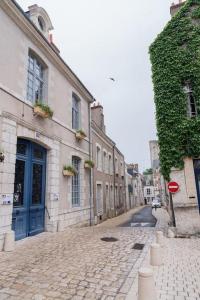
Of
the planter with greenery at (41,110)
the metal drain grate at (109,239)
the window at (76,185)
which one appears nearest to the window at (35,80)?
the planter with greenery at (41,110)

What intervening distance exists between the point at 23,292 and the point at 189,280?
2863 millimetres

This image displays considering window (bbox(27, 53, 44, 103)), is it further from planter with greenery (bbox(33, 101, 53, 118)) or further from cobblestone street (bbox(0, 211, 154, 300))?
cobblestone street (bbox(0, 211, 154, 300))

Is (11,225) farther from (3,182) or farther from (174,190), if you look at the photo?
(174,190)

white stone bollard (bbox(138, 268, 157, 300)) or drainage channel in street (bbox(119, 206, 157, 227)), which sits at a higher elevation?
white stone bollard (bbox(138, 268, 157, 300))

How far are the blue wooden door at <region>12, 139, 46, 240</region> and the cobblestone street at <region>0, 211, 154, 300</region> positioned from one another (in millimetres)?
635

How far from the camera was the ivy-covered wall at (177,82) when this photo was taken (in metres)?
8.44

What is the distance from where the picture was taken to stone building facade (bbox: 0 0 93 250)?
20.5 ft

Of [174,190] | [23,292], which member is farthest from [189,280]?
[174,190]

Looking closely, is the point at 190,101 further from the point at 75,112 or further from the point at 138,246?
the point at 138,246

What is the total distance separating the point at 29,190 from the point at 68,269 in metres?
3.55

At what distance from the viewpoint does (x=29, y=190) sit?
720cm

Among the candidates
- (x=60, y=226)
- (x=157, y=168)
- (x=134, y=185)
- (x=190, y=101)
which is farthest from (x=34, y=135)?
(x=134, y=185)

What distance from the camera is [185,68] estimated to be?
357 inches

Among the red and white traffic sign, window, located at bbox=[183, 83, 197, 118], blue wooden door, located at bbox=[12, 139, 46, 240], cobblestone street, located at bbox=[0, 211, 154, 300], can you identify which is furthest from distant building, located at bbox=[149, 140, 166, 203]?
cobblestone street, located at bbox=[0, 211, 154, 300]
